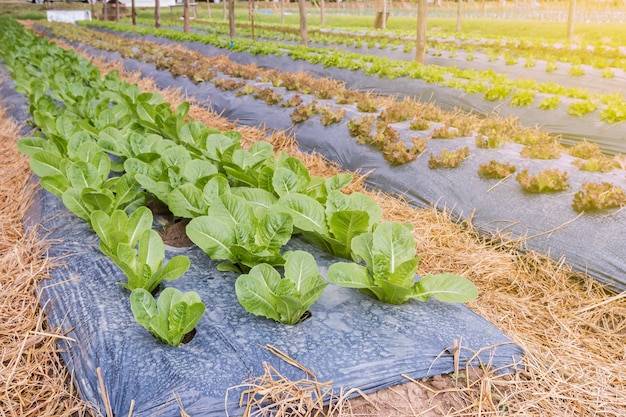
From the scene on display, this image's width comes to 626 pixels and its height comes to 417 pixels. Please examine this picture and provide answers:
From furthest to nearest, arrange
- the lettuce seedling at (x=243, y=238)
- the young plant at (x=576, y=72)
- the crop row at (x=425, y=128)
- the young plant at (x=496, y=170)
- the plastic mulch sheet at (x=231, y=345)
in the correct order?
the young plant at (x=576, y=72)
the young plant at (x=496, y=170)
the crop row at (x=425, y=128)
the lettuce seedling at (x=243, y=238)
the plastic mulch sheet at (x=231, y=345)

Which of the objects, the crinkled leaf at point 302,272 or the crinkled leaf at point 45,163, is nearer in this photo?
the crinkled leaf at point 302,272

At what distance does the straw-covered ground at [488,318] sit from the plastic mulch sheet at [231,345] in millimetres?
67

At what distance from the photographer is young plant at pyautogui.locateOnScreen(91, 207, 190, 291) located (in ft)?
6.67

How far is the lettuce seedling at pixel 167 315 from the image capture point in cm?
174

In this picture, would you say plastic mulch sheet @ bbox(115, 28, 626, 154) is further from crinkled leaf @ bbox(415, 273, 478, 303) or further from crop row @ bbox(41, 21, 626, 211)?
crinkled leaf @ bbox(415, 273, 478, 303)

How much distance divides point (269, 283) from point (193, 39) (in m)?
16.4

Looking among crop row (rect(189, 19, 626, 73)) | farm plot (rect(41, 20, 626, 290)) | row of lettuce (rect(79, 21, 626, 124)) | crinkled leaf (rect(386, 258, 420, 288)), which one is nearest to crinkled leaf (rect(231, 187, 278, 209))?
crinkled leaf (rect(386, 258, 420, 288))

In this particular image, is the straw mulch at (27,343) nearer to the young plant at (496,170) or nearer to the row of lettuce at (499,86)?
the young plant at (496,170)

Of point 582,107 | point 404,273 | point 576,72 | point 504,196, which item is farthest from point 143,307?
point 576,72

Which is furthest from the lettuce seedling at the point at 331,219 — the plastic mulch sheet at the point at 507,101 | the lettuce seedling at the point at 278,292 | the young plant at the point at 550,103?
the young plant at the point at 550,103

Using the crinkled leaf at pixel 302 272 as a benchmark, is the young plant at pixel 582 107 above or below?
above

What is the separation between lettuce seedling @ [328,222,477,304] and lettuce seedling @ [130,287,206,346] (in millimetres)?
545

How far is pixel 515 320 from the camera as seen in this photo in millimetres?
2736

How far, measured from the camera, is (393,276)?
6.50 feet
